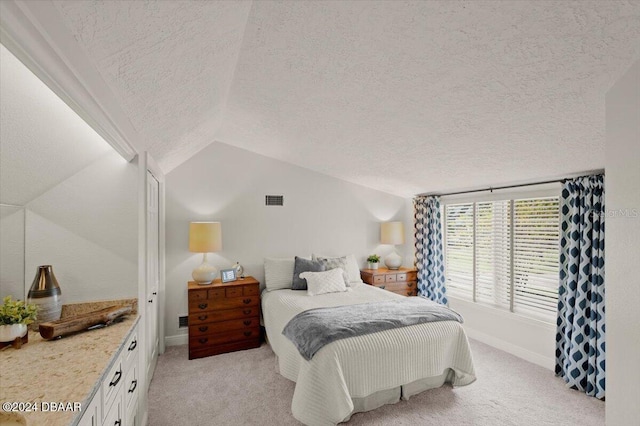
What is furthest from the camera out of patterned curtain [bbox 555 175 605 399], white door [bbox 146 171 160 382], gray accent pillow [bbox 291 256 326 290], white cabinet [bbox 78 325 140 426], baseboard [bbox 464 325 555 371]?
gray accent pillow [bbox 291 256 326 290]

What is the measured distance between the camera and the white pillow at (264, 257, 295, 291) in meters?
3.86

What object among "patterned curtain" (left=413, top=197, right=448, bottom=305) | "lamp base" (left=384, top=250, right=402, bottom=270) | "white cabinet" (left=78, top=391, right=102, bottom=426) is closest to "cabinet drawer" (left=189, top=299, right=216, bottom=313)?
"white cabinet" (left=78, top=391, right=102, bottom=426)

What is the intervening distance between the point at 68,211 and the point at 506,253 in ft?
13.8

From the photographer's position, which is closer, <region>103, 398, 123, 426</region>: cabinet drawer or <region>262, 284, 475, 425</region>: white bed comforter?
<region>103, 398, 123, 426</region>: cabinet drawer

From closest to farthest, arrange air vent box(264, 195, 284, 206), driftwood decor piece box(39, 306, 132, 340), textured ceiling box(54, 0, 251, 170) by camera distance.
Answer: textured ceiling box(54, 0, 251, 170), driftwood decor piece box(39, 306, 132, 340), air vent box(264, 195, 284, 206)

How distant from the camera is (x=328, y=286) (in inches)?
143

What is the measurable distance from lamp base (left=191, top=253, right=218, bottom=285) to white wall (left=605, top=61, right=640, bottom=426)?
11.2 ft

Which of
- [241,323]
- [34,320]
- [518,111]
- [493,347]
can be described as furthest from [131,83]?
[493,347]

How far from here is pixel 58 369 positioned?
1204mm

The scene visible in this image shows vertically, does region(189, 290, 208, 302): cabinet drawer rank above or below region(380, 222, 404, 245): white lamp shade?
below

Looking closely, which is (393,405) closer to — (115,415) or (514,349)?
(514,349)

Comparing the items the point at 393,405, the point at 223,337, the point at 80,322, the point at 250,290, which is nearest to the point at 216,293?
the point at 250,290

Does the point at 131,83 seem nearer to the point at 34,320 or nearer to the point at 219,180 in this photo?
the point at 34,320

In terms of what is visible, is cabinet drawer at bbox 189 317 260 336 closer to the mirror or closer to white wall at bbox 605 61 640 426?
the mirror
